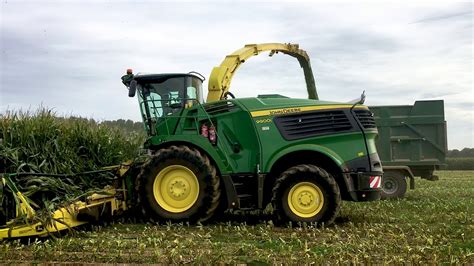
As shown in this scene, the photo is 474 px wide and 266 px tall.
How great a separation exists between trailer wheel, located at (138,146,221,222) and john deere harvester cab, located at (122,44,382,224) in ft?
0.05

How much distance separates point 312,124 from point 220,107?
155 cm

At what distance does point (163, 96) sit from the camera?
8.79 meters

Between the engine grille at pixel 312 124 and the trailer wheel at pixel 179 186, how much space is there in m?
1.33

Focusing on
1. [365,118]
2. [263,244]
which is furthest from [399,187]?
[263,244]

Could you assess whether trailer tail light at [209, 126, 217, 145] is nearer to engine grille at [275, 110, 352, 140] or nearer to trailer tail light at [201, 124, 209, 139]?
trailer tail light at [201, 124, 209, 139]

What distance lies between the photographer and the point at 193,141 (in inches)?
318

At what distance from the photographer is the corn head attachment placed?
20.0 ft

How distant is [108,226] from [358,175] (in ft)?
12.9

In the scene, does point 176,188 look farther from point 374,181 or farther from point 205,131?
point 374,181

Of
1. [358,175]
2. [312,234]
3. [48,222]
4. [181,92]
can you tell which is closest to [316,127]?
[358,175]

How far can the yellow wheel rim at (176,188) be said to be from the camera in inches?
313

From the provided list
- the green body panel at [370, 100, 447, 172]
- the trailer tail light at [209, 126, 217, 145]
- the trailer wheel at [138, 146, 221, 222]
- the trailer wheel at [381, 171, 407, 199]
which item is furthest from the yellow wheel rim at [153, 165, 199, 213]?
the green body panel at [370, 100, 447, 172]

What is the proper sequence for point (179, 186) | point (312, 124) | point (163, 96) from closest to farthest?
→ 1. point (312, 124)
2. point (179, 186)
3. point (163, 96)

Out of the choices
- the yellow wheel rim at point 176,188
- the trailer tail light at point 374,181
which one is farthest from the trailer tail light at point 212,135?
the trailer tail light at point 374,181
